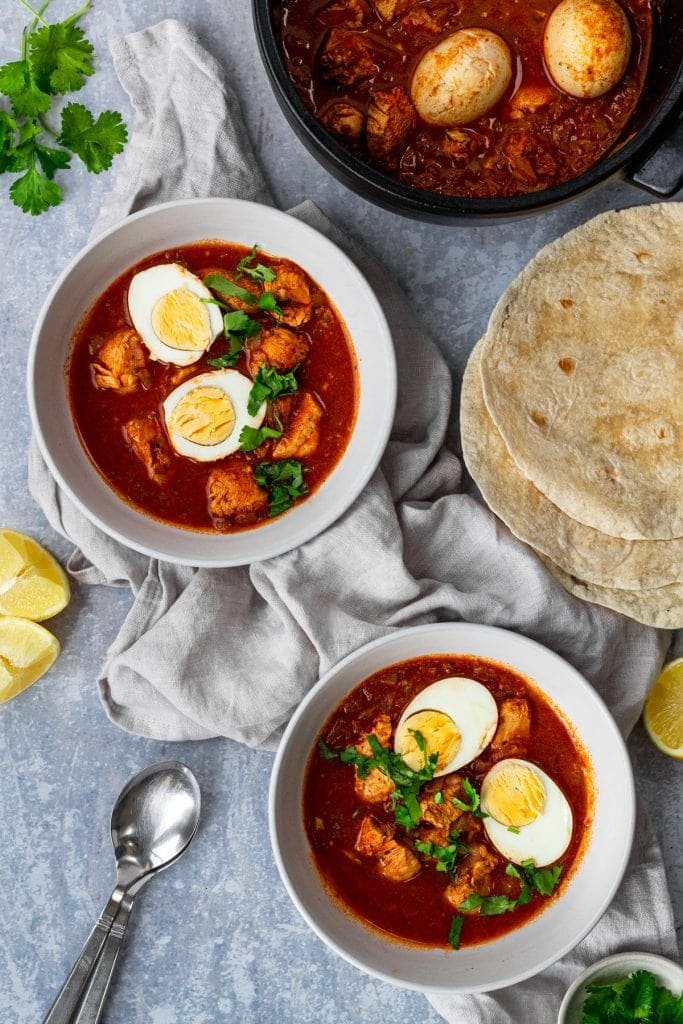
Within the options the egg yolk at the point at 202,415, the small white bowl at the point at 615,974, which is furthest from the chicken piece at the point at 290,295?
the small white bowl at the point at 615,974

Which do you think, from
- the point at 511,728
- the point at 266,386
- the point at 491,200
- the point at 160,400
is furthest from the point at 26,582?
the point at 491,200

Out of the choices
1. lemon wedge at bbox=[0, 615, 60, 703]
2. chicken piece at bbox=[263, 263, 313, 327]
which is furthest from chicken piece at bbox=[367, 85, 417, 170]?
lemon wedge at bbox=[0, 615, 60, 703]

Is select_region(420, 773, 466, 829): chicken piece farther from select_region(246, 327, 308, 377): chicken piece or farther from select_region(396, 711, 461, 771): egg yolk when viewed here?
select_region(246, 327, 308, 377): chicken piece

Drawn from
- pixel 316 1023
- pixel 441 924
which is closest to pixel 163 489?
pixel 441 924

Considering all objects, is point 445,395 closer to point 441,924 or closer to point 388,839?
point 388,839

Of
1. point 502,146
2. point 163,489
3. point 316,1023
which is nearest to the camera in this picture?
point 502,146

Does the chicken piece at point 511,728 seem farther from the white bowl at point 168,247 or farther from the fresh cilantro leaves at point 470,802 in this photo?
the white bowl at point 168,247
